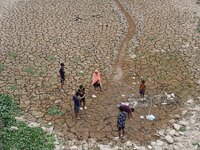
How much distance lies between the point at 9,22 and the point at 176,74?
32.5ft

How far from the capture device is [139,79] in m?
16.4

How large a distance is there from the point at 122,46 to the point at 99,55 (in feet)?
5.37

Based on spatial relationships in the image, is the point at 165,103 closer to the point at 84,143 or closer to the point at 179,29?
the point at 84,143

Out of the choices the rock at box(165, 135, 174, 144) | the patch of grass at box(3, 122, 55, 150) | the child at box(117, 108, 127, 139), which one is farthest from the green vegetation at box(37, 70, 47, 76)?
the rock at box(165, 135, 174, 144)

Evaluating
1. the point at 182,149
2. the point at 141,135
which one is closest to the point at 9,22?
the point at 141,135

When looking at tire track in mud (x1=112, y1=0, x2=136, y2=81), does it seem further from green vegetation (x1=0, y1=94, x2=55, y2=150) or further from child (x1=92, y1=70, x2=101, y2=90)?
green vegetation (x1=0, y1=94, x2=55, y2=150)

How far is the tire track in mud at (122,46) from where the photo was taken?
16.9m

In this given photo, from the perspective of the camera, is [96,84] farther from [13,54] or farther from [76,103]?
[13,54]

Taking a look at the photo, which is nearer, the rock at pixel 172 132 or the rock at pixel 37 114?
the rock at pixel 172 132

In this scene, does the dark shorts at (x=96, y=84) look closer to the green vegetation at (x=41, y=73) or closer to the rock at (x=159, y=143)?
the green vegetation at (x=41, y=73)

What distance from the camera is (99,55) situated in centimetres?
1816

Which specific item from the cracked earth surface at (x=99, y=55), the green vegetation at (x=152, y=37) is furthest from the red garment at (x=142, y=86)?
the green vegetation at (x=152, y=37)

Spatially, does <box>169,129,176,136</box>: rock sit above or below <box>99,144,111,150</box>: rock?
above

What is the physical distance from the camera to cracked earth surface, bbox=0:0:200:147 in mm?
13969
